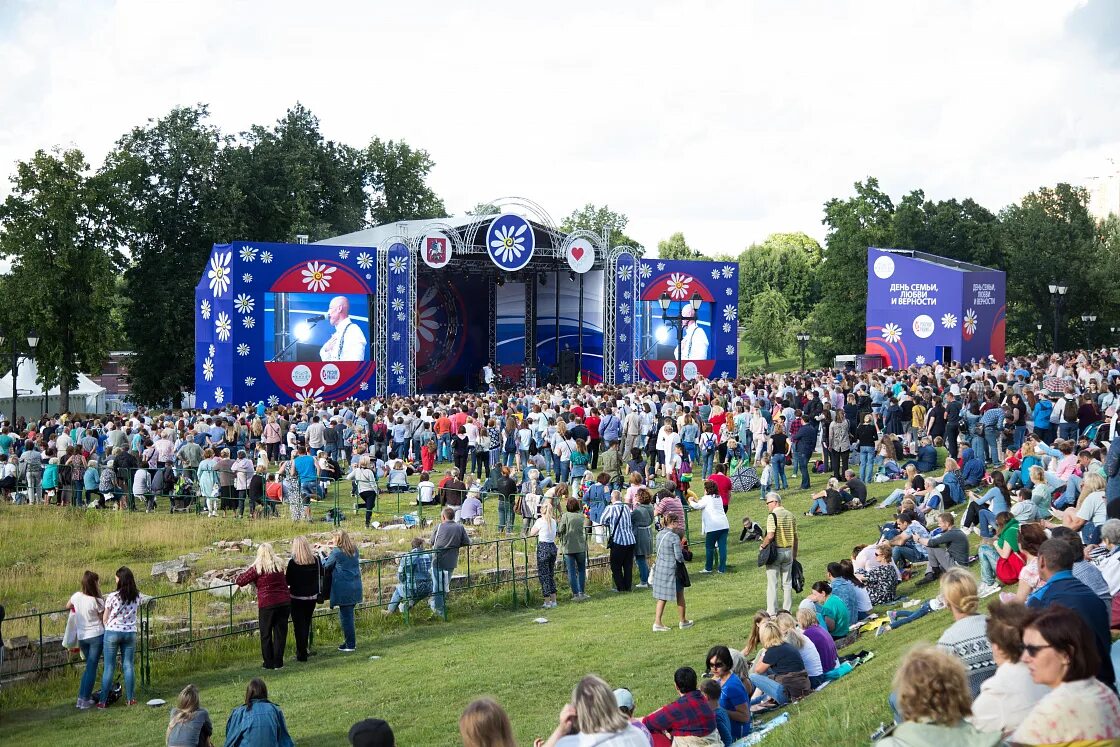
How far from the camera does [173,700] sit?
10.2m

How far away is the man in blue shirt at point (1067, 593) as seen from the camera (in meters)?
5.46

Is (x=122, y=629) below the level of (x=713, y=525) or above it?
below

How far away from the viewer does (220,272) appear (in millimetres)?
34750

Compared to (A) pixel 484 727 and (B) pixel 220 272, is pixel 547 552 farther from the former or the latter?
(B) pixel 220 272

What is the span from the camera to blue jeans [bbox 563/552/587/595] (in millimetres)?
13175

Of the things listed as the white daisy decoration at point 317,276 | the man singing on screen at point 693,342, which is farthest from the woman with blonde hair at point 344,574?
the man singing on screen at point 693,342

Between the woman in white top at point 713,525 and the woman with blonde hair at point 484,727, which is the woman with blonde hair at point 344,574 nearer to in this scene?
the woman in white top at point 713,525

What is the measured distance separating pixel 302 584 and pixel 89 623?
192 cm

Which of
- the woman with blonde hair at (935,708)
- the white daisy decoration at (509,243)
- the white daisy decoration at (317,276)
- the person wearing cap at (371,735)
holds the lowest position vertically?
the person wearing cap at (371,735)

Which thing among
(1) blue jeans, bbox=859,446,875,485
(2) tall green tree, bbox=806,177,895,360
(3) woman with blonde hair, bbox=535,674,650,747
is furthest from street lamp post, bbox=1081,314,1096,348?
(3) woman with blonde hair, bbox=535,674,650,747

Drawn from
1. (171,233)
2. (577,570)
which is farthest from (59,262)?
(577,570)

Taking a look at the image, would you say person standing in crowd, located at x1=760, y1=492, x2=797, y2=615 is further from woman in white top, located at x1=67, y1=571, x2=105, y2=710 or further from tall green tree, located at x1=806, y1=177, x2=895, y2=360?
tall green tree, located at x1=806, y1=177, x2=895, y2=360

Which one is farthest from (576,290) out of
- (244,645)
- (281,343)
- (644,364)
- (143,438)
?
(244,645)

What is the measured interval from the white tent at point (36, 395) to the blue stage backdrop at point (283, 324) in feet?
41.9
